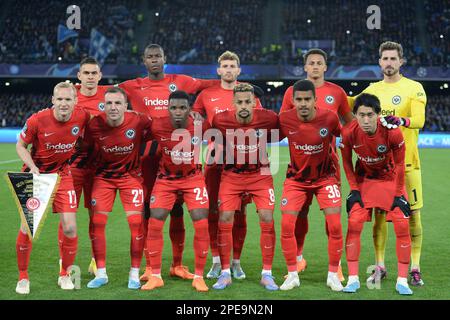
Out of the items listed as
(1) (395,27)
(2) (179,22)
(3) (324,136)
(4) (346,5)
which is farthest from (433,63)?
(3) (324,136)

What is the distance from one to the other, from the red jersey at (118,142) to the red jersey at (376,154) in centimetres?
190

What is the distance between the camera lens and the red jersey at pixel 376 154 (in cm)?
589

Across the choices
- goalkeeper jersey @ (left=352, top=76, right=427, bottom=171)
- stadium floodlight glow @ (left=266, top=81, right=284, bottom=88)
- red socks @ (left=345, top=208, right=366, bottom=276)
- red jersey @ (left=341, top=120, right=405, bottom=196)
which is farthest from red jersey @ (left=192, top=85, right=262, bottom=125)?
stadium floodlight glow @ (left=266, top=81, right=284, bottom=88)

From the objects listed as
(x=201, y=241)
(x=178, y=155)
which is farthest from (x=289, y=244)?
(x=178, y=155)

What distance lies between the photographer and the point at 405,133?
6.46 meters

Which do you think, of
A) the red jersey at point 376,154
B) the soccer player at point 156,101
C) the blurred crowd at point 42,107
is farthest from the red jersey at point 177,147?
the blurred crowd at point 42,107

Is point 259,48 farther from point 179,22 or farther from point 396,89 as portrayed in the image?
point 396,89

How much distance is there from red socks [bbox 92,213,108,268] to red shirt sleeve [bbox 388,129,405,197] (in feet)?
8.85

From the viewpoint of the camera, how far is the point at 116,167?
626cm

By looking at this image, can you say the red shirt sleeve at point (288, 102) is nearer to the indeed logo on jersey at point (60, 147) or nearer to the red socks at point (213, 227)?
the red socks at point (213, 227)

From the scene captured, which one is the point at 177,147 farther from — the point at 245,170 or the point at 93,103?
the point at 93,103

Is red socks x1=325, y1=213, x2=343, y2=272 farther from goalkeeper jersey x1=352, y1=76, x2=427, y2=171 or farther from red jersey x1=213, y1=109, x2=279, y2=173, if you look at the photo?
goalkeeper jersey x1=352, y1=76, x2=427, y2=171

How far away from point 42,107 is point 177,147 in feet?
108

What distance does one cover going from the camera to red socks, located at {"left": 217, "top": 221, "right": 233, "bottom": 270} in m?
6.14
